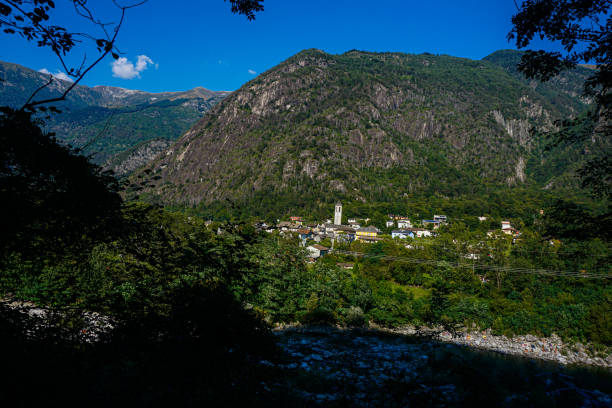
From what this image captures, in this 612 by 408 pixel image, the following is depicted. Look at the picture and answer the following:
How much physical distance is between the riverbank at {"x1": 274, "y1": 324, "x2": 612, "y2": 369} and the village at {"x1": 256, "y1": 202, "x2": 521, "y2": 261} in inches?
1027

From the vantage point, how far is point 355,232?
7812cm

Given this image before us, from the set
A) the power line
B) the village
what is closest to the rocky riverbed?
the power line

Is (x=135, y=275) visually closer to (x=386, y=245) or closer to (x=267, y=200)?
(x=386, y=245)

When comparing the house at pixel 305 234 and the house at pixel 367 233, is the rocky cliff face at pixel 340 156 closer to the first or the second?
the house at pixel 367 233

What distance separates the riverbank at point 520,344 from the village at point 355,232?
2609cm

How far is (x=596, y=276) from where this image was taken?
32.4 metres

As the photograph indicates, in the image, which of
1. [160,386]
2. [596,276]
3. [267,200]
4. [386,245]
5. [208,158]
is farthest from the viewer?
[208,158]

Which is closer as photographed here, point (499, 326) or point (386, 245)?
point (499, 326)

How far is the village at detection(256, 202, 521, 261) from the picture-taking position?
210 ft

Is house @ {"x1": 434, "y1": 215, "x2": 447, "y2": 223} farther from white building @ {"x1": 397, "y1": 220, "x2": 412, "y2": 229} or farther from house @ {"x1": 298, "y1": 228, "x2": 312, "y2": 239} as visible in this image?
house @ {"x1": 298, "y1": 228, "x2": 312, "y2": 239}

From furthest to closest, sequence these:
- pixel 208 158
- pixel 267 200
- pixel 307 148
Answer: pixel 208 158 → pixel 307 148 → pixel 267 200

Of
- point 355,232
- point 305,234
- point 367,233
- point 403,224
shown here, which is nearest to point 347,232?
point 355,232

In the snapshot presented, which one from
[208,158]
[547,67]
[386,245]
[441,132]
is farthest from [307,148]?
[547,67]

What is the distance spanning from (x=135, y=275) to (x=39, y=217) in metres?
1.81
